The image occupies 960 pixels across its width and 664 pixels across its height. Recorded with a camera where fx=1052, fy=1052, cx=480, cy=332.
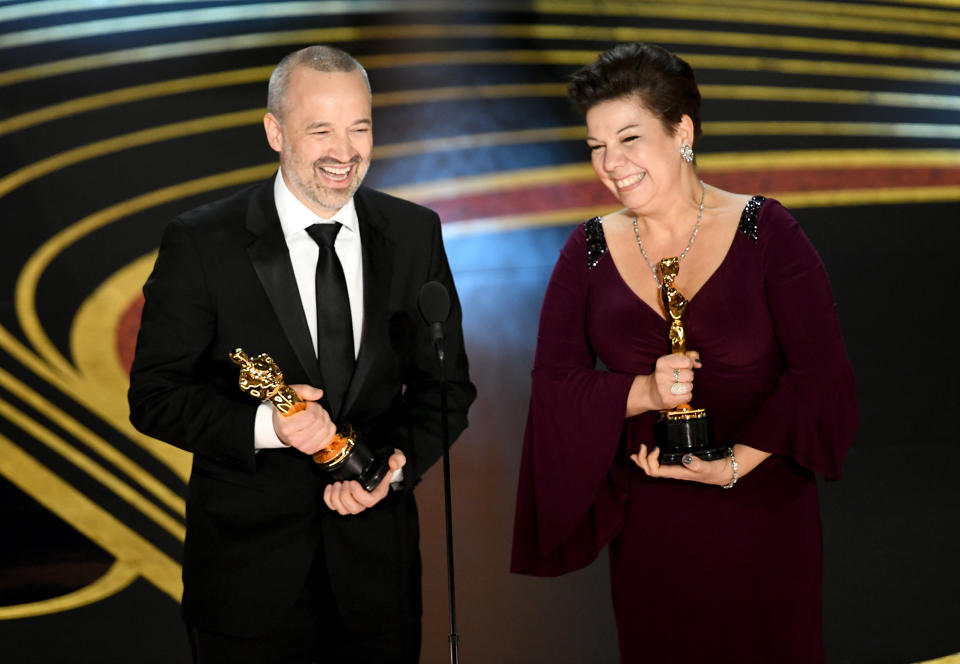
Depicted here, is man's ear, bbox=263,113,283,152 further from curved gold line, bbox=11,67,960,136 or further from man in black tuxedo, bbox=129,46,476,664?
curved gold line, bbox=11,67,960,136

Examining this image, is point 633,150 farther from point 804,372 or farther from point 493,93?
point 493,93

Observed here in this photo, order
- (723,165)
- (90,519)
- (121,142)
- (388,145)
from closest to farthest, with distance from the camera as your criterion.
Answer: (90,519), (121,142), (388,145), (723,165)

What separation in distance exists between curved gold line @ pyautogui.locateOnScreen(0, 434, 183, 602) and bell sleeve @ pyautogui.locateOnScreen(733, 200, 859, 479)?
2.84m

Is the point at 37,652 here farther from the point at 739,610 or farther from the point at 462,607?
the point at 739,610

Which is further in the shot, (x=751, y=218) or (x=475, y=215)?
(x=475, y=215)

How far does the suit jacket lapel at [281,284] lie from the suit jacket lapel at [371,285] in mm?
86

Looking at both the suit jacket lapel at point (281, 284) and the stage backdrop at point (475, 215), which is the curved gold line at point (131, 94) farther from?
the suit jacket lapel at point (281, 284)

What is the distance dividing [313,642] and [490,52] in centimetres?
364

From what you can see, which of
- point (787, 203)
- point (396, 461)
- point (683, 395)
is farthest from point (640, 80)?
point (787, 203)

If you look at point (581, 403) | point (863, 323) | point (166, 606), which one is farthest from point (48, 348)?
point (863, 323)

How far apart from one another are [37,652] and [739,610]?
2693 mm

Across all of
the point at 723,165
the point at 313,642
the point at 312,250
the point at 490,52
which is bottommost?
the point at 313,642

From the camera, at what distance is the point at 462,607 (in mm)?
4043

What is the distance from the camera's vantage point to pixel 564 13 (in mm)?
5242
